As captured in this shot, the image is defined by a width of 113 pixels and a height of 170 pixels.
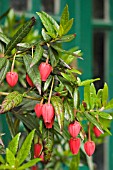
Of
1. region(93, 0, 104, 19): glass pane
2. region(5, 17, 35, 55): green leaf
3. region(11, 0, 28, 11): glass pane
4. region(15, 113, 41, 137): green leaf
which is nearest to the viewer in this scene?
region(5, 17, 35, 55): green leaf

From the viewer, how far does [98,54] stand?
97.3 inches

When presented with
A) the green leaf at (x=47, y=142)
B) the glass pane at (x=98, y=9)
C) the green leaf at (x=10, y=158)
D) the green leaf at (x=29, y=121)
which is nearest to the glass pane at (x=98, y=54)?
the glass pane at (x=98, y=9)

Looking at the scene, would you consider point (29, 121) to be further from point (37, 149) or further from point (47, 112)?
point (47, 112)

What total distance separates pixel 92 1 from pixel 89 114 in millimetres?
1467

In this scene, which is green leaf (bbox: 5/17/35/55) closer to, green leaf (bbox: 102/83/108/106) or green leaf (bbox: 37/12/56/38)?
green leaf (bbox: 37/12/56/38)

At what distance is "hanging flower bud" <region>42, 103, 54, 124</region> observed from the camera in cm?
86

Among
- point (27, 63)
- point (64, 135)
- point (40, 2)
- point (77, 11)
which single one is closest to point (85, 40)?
point (77, 11)

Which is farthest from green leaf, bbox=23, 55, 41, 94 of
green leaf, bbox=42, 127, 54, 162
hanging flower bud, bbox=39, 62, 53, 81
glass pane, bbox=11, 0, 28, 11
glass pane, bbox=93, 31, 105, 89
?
glass pane, bbox=93, 31, 105, 89

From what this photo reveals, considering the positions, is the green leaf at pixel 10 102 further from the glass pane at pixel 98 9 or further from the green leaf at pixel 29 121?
the glass pane at pixel 98 9

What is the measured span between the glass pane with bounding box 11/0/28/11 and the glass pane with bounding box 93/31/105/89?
523 mm

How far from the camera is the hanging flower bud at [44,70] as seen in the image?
879 mm

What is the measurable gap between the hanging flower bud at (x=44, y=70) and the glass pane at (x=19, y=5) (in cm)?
118

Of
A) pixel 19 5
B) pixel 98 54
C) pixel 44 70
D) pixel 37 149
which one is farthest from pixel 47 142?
pixel 98 54

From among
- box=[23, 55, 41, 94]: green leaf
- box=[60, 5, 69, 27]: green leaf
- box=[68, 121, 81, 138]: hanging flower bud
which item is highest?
box=[60, 5, 69, 27]: green leaf
